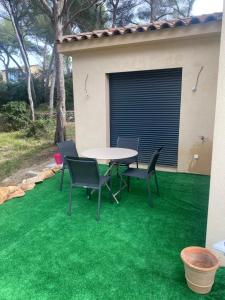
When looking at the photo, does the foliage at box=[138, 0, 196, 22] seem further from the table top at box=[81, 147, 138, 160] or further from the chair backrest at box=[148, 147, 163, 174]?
the chair backrest at box=[148, 147, 163, 174]

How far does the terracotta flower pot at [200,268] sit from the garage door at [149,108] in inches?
140

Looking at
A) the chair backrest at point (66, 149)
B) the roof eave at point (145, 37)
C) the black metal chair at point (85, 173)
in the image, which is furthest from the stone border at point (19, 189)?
the roof eave at point (145, 37)

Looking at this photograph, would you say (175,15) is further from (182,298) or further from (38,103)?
(182,298)

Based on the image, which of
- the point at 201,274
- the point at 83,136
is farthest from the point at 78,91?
the point at 201,274

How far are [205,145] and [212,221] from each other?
3130 mm

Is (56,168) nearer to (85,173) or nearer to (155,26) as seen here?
(85,173)

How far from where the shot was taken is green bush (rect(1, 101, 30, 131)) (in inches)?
486

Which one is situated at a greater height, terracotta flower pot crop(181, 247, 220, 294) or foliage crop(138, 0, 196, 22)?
foliage crop(138, 0, 196, 22)

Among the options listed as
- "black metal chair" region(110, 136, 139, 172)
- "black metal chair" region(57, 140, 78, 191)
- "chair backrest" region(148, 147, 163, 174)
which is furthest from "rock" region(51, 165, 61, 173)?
"chair backrest" region(148, 147, 163, 174)

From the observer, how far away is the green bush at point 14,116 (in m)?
12.4

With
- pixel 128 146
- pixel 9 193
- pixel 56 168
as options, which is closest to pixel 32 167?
Result: pixel 56 168

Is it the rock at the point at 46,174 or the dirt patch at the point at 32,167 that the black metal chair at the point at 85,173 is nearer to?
the rock at the point at 46,174

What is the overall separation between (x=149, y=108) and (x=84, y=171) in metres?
2.98

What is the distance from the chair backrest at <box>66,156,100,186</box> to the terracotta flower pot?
5.29 ft
